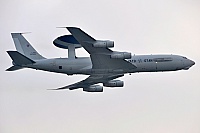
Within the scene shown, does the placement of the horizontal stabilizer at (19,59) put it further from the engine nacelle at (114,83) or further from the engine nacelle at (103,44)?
the engine nacelle at (114,83)

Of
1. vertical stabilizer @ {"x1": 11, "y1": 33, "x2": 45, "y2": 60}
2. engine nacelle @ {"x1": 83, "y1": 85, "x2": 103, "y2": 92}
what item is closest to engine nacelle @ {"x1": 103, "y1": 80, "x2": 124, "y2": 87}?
engine nacelle @ {"x1": 83, "y1": 85, "x2": 103, "y2": 92}

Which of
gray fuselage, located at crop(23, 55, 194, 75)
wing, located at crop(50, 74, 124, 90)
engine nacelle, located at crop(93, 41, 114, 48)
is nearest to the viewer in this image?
engine nacelle, located at crop(93, 41, 114, 48)

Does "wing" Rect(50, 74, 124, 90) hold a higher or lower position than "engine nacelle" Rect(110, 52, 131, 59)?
lower

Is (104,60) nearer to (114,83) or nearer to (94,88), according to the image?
(114,83)

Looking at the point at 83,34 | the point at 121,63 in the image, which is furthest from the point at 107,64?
the point at 83,34

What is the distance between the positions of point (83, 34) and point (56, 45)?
416 inches

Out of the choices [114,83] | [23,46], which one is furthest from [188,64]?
[23,46]

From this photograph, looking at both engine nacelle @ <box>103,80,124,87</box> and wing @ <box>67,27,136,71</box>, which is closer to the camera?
wing @ <box>67,27,136,71</box>

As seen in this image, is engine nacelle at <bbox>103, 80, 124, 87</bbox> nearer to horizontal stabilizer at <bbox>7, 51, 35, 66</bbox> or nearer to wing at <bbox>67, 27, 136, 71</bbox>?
wing at <bbox>67, 27, 136, 71</bbox>

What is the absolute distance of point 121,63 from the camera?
92.8 m

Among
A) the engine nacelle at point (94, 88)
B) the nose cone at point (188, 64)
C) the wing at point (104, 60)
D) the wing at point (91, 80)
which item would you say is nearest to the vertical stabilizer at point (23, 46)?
the wing at point (91, 80)

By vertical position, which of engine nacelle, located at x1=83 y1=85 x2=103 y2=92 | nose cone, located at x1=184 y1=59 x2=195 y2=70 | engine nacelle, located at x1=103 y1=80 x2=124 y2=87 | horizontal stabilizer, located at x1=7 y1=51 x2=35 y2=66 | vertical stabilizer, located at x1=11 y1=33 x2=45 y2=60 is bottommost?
engine nacelle, located at x1=83 y1=85 x2=103 y2=92

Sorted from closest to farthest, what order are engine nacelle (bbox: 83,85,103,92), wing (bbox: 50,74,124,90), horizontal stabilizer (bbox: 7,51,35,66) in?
horizontal stabilizer (bbox: 7,51,35,66), wing (bbox: 50,74,124,90), engine nacelle (bbox: 83,85,103,92)

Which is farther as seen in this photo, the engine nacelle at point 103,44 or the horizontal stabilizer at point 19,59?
the horizontal stabilizer at point 19,59
